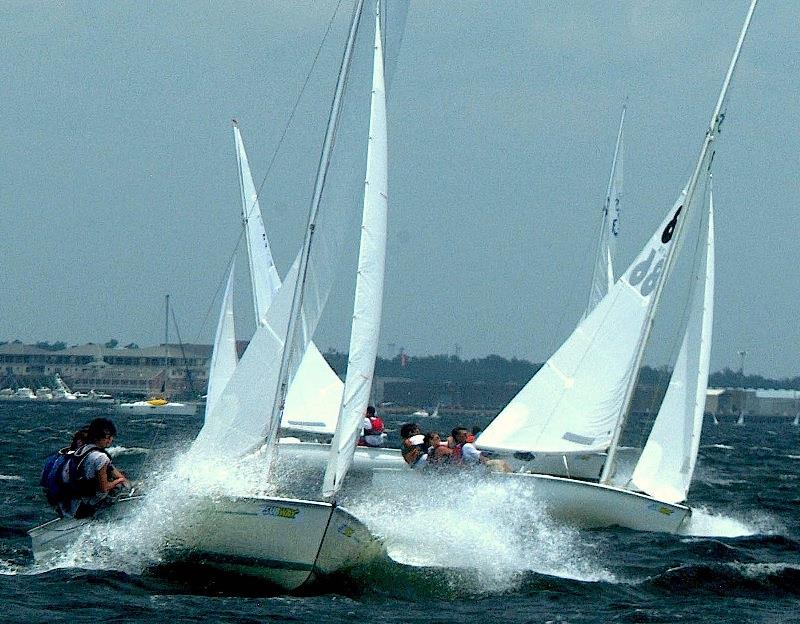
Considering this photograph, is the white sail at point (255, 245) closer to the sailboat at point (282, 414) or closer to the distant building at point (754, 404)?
the sailboat at point (282, 414)

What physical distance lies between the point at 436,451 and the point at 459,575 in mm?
4036

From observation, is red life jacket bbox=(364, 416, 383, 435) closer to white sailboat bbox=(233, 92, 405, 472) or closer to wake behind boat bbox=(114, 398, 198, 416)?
white sailboat bbox=(233, 92, 405, 472)

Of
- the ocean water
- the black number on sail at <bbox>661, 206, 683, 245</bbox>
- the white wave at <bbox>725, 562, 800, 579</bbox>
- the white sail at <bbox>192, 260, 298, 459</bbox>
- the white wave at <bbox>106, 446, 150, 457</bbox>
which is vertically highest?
the black number on sail at <bbox>661, 206, 683, 245</bbox>

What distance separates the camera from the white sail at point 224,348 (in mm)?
25578

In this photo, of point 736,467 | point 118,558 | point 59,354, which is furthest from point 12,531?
point 59,354

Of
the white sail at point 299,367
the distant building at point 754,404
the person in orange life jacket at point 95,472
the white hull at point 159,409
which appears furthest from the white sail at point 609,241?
the distant building at point 754,404

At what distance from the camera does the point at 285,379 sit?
1221cm

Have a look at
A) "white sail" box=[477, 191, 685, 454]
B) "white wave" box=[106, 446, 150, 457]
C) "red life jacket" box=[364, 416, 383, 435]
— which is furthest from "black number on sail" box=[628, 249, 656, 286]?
"white wave" box=[106, 446, 150, 457]

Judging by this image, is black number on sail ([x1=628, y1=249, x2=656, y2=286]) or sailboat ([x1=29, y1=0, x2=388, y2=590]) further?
black number on sail ([x1=628, y1=249, x2=656, y2=286])

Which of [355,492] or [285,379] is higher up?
[285,379]

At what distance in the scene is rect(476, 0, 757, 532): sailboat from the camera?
1684cm

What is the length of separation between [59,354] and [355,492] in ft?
418

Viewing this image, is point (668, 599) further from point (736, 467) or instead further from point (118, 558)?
point (736, 467)

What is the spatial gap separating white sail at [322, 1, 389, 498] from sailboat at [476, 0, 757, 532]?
567 cm
